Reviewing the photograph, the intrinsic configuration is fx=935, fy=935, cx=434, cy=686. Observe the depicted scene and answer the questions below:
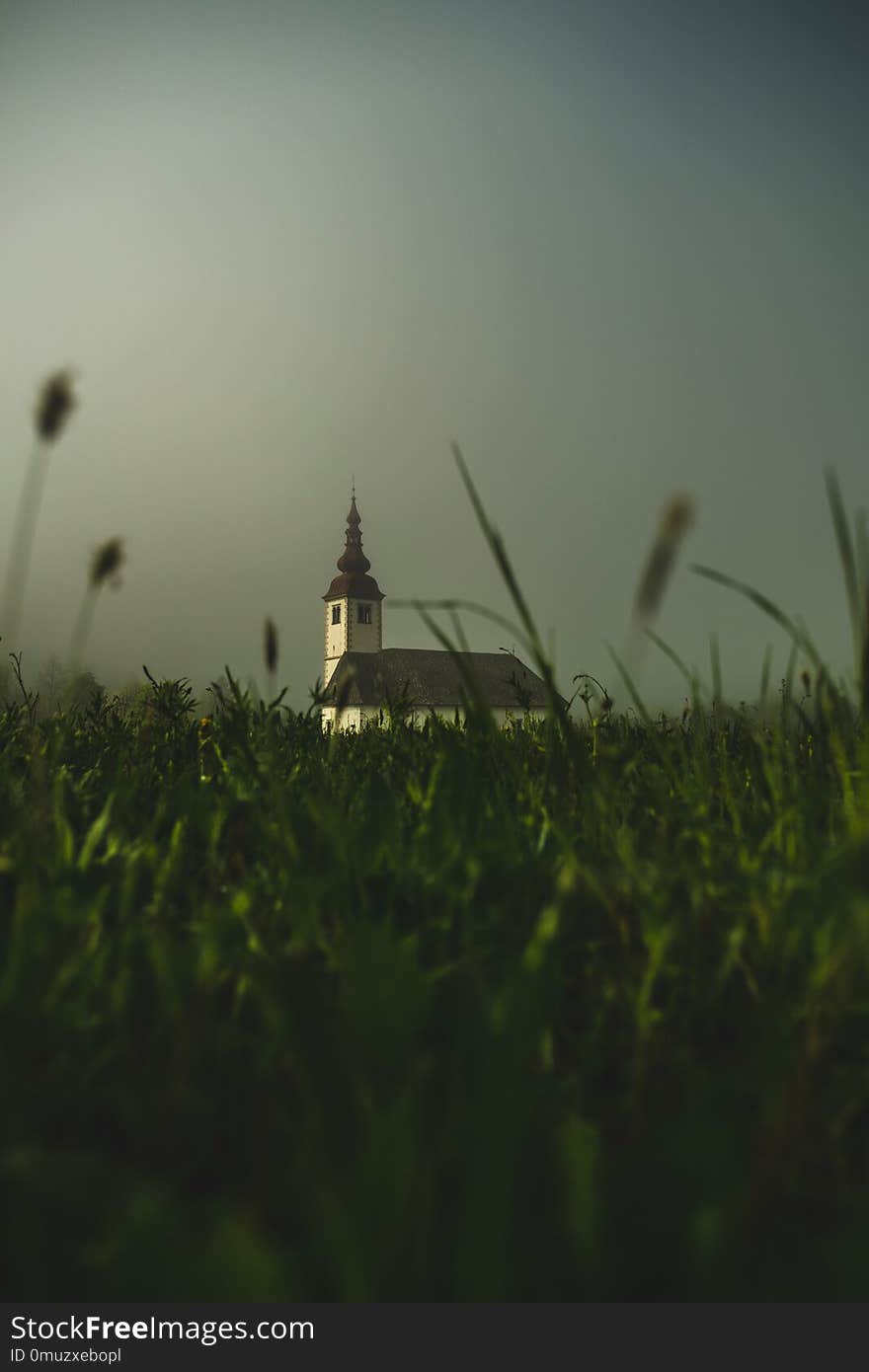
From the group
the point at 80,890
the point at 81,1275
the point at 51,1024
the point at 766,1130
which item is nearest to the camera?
the point at 81,1275

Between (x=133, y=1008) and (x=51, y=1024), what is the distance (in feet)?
0.36

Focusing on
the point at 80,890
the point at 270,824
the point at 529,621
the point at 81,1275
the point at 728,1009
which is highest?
the point at 529,621

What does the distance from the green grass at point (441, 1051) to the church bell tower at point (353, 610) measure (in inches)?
3388

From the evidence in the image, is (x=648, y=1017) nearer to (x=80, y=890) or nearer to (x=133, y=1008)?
(x=133, y=1008)

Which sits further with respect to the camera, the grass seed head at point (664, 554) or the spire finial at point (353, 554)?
the spire finial at point (353, 554)

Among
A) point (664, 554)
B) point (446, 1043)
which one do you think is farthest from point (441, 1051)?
point (664, 554)

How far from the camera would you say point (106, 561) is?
1.50m

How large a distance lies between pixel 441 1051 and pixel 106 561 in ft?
3.05

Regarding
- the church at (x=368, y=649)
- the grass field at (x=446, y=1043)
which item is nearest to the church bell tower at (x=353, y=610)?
the church at (x=368, y=649)

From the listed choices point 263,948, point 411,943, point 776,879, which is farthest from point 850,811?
point 263,948

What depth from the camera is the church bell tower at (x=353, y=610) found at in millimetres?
89312

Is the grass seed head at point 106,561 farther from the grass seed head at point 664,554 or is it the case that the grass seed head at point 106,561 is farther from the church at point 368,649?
the church at point 368,649

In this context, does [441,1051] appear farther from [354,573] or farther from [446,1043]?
[354,573]

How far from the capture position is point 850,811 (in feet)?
5.07
